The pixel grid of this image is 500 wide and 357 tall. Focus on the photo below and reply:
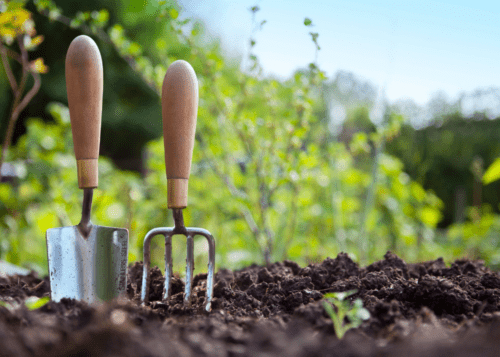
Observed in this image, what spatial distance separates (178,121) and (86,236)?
42cm

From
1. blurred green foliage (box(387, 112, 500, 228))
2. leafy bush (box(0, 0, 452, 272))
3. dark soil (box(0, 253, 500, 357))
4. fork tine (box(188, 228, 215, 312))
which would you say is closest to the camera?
dark soil (box(0, 253, 500, 357))

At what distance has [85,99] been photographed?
1023mm

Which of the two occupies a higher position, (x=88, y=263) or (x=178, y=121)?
(x=178, y=121)

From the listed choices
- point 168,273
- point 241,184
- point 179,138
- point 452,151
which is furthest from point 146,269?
point 452,151

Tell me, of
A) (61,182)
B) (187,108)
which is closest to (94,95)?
(187,108)

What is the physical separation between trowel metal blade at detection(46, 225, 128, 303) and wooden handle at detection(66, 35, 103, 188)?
150mm

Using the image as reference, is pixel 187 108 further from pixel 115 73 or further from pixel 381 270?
pixel 115 73

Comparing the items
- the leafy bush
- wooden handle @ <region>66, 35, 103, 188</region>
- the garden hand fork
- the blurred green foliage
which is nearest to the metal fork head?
the garden hand fork

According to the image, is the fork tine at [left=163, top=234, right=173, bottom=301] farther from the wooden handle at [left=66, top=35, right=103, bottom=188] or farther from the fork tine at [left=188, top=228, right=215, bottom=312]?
the wooden handle at [left=66, top=35, right=103, bottom=188]

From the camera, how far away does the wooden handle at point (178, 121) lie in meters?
0.99

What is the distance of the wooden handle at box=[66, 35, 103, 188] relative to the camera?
1001 mm

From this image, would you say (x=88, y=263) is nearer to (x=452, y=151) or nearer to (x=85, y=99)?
(x=85, y=99)

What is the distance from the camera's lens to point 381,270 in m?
1.02

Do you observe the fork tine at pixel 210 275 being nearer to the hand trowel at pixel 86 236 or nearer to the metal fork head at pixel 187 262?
the metal fork head at pixel 187 262
